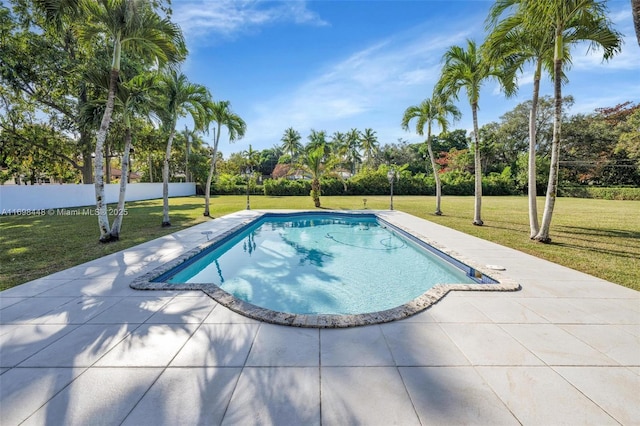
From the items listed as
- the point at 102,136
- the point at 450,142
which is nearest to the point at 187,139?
the point at 102,136

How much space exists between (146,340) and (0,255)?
6.93 m

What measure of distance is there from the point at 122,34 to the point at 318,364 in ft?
30.4

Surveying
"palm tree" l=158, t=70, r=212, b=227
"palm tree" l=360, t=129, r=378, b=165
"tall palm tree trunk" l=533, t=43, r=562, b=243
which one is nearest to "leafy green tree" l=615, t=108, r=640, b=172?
"palm tree" l=360, t=129, r=378, b=165

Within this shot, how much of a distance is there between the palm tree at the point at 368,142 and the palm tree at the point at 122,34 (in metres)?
35.5

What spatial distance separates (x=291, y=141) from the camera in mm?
43562

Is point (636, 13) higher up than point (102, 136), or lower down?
higher up

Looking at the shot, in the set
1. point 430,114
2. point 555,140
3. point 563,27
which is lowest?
point 555,140

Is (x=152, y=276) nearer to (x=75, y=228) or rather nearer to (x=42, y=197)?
(x=75, y=228)

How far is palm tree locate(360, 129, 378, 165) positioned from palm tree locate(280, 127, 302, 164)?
10664mm

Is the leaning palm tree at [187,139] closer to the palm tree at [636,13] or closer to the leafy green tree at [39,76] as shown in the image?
the leafy green tree at [39,76]

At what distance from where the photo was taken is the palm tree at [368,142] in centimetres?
4069

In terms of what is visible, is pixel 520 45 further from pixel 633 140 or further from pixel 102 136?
pixel 633 140

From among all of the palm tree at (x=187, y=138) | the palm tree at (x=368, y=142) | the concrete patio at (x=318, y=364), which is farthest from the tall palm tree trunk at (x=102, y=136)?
the palm tree at (x=368, y=142)

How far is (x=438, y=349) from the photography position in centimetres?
272
